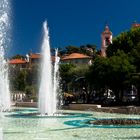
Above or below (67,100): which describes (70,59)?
above

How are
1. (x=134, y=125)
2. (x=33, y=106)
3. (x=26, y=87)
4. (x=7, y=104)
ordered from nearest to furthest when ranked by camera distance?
(x=134, y=125)
(x=7, y=104)
(x=33, y=106)
(x=26, y=87)

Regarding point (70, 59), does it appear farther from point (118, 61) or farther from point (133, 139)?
point (133, 139)

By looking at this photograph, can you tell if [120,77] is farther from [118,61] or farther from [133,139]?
[133,139]

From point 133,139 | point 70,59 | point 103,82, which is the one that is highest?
point 70,59

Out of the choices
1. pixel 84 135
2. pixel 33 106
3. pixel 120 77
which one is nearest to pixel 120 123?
pixel 84 135

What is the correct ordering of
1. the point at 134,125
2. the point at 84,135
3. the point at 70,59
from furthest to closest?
the point at 70,59
the point at 134,125
the point at 84,135

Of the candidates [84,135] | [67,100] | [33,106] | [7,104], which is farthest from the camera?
[67,100]

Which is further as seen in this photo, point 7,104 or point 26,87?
point 26,87

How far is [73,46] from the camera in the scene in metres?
121

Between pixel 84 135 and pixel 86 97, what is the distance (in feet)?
113

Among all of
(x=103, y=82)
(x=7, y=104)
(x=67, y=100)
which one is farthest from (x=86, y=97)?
(x=7, y=104)

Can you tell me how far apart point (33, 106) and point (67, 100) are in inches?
194

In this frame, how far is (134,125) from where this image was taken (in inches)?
766

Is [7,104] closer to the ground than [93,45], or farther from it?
closer to the ground
